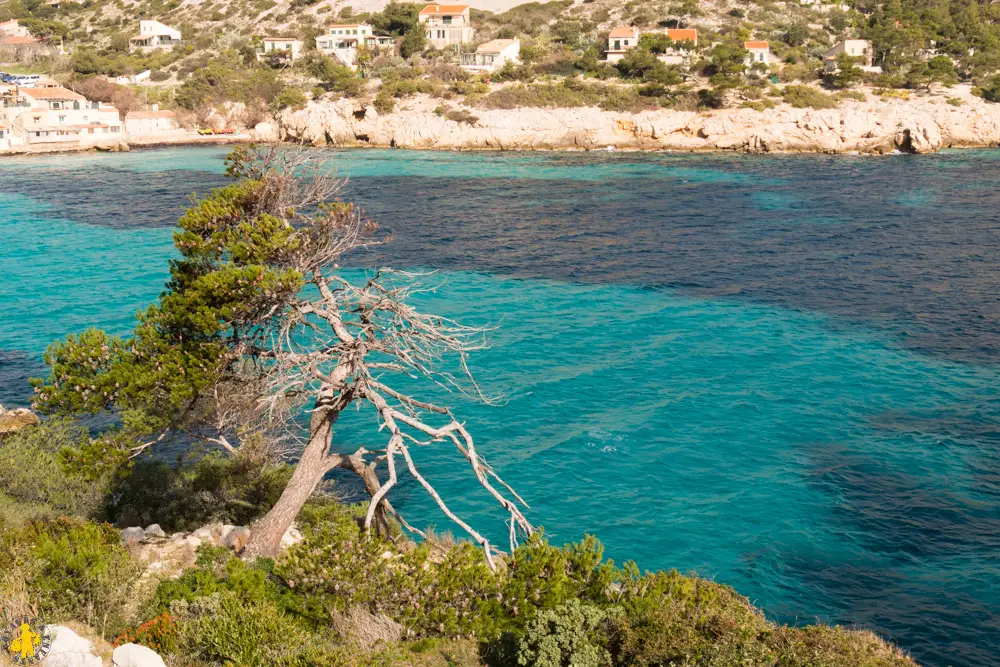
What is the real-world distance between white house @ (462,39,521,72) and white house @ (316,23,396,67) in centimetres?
1437

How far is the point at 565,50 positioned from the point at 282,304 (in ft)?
343

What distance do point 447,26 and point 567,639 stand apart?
119337mm

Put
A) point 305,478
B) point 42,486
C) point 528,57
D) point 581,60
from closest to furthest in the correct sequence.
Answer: point 305,478, point 42,486, point 581,60, point 528,57

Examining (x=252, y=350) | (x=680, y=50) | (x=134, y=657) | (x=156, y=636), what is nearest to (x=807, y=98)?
(x=680, y=50)

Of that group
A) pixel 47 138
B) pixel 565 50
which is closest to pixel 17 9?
pixel 47 138

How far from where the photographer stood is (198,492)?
17703mm

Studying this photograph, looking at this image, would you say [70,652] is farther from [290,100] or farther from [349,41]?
[349,41]

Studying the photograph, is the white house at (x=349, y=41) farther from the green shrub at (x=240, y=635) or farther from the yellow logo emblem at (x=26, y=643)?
the yellow logo emblem at (x=26, y=643)

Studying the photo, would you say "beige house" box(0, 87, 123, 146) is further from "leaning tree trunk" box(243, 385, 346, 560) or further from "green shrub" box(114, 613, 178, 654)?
A: "green shrub" box(114, 613, 178, 654)

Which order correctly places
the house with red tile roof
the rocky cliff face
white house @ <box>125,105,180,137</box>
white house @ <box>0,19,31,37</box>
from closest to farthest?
the rocky cliff face < white house @ <box>125,105,180,137</box> < the house with red tile roof < white house @ <box>0,19,31,37</box>

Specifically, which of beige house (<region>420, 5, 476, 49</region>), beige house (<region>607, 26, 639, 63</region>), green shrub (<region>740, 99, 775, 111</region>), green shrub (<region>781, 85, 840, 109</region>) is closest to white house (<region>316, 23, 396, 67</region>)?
beige house (<region>420, 5, 476, 49</region>)

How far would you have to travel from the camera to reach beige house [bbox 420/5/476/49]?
119 meters

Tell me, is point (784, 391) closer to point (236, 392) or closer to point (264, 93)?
point (236, 392)

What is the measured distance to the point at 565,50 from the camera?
110562 millimetres
